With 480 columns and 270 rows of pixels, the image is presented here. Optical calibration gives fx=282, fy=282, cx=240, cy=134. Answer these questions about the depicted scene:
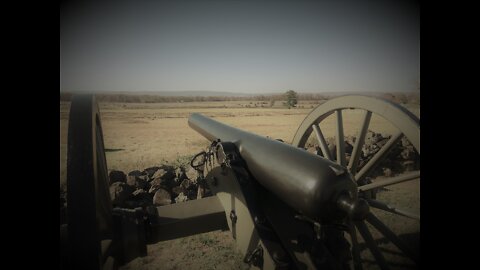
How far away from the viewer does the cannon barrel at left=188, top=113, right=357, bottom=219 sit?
1.69 meters

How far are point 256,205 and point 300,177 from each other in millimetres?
771

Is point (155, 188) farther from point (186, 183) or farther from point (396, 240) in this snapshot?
point (396, 240)

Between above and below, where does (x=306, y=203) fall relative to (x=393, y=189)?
above

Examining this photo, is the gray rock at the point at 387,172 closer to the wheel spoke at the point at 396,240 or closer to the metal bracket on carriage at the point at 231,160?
the wheel spoke at the point at 396,240

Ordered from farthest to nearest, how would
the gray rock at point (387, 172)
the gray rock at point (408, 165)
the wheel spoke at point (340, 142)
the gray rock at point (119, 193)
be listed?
the gray rock at point (408, 165) → the gray rock at point (387, 172) → the gray rock at point (119, 193) → the wheel spoke at point (340, 142)

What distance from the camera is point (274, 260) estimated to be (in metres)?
2.19

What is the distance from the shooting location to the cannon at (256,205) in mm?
1708

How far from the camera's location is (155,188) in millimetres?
5426

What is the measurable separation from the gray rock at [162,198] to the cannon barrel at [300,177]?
3016mm

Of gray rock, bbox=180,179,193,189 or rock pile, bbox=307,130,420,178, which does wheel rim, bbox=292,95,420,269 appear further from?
rock pile, bbox=307,130,420,178

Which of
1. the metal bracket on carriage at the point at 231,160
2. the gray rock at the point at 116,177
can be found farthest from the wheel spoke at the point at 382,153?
the gray rock at the point at 116,177

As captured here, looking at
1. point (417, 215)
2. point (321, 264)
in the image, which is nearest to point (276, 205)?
point (321, 264)
